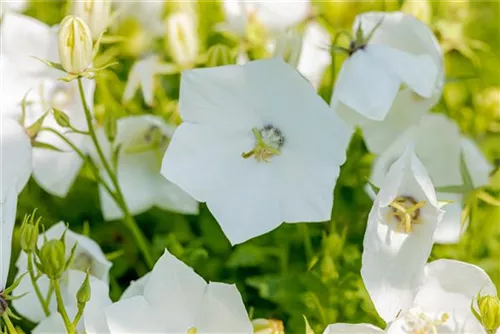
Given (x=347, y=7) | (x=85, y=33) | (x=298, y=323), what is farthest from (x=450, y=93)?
(x=85, y=33)

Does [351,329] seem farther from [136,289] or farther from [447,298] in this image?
[136,289]

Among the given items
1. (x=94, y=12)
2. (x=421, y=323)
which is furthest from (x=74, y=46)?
(x=421, y=323)

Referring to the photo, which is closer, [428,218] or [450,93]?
[428,218]

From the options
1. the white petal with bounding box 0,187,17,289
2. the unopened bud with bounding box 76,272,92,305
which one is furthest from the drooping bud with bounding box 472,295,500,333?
the white petal with bounding box 0,187,17,289

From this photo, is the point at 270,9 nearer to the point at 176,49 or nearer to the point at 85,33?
the point at 176,49

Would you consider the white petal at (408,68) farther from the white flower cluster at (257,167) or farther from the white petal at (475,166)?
the white petal at (475,166)
